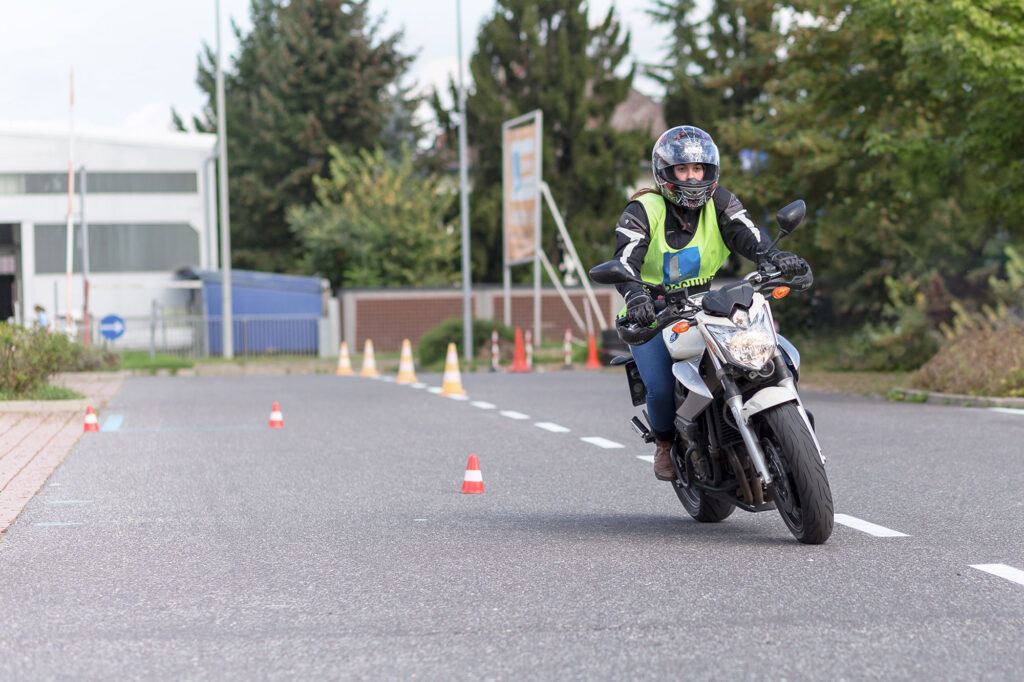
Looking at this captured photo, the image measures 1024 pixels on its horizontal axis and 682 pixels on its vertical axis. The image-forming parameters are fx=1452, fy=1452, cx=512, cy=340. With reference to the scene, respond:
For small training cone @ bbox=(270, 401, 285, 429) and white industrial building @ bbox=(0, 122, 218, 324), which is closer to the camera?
small training cone @ bbox=(270, 401, 285, 429)

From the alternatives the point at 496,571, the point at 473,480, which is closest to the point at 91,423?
the point at 473,480

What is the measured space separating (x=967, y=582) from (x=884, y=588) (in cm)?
36

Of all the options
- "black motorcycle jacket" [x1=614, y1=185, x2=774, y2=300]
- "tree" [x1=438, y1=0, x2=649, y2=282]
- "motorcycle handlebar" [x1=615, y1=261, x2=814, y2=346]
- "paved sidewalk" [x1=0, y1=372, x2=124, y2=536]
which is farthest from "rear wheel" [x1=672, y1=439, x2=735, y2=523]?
"tree" [x1=438, y1=0, x2=649, y2=282]

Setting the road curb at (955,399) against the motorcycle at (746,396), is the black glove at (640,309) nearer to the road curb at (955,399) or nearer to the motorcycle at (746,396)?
the motorcycle at (746,396)

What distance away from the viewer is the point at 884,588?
5.38 metres

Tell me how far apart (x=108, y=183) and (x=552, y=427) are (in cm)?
4145

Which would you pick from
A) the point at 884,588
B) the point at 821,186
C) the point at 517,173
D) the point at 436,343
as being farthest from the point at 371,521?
the point at 517,173

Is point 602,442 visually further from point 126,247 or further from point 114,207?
point 114,207

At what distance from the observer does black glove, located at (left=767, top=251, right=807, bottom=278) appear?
20.8 ft

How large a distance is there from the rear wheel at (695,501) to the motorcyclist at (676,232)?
8.3 inches

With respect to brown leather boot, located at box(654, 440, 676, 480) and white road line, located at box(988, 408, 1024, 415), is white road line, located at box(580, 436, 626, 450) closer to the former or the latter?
brown leather boot, located at box(654, 440, 676, 480)

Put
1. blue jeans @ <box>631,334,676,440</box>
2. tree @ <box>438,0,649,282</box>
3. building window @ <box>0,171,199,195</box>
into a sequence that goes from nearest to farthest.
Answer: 1. blue jeans @ <box>631,334,676,440</box>
2. tree @ <box>438,0,649,282</box>
3. building window @ <box>0,171,199,195</box>

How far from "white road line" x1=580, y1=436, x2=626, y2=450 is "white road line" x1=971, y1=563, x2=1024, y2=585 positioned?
18.9 ft

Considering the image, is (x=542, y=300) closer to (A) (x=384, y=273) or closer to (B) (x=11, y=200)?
(A) (x=384, y=273)
